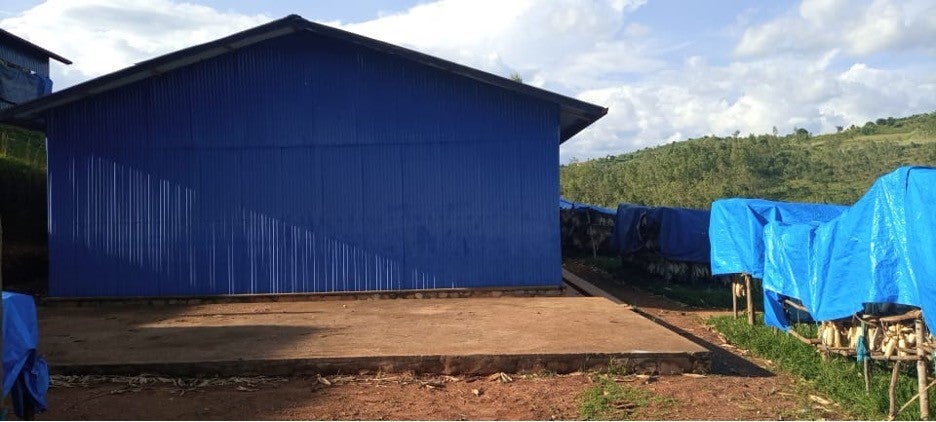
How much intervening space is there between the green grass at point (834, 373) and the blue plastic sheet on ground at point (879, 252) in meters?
0.65

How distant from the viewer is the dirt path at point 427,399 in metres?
5.97

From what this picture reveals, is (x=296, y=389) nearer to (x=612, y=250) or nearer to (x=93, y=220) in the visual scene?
(x=93, y=220)

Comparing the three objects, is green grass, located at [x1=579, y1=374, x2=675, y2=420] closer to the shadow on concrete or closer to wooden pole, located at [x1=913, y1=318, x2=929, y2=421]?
the shadow on concrete

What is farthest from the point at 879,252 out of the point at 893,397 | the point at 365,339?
the point at 365,339

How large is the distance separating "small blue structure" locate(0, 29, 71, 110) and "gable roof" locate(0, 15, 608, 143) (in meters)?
9.03

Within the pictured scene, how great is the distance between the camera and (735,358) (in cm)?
848

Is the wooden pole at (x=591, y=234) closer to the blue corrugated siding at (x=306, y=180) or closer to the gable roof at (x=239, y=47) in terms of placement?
the blue corrugated siding at (x=306, y=180)

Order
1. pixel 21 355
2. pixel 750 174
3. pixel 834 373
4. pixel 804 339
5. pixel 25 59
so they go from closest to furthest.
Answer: pixel 21 355 < pixel 834 373 < pixel 804 339 < pixel 25 59 < pixel 750 174

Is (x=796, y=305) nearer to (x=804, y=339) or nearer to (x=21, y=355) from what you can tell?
(x=804, y=339)

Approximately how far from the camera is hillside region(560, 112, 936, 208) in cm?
3634

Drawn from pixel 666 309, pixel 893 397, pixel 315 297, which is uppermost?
pixel 315 297

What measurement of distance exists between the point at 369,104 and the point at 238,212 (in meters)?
3.07

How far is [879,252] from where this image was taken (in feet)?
18.7

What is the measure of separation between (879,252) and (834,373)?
192cm
